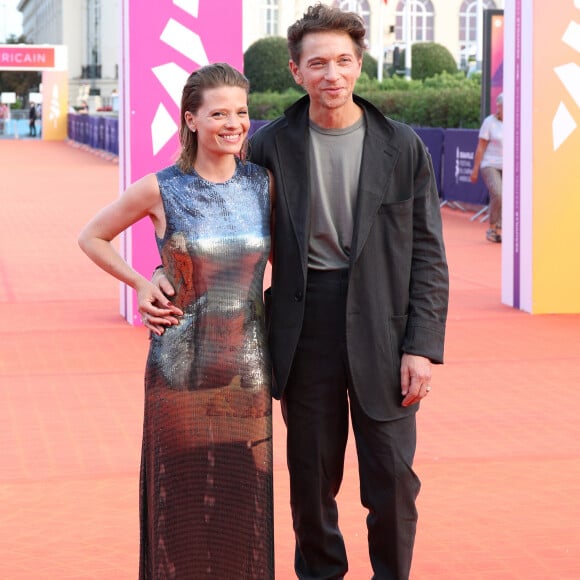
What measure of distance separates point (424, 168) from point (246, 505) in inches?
43.9

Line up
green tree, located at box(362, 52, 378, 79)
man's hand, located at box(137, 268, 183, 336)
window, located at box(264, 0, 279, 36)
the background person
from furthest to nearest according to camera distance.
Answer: window, located at box(264, 0, 279, 36)
the background person
green tree, located at box(362, 52, 378, 79)
man's hand, located at box(137, 268, 183, 336)

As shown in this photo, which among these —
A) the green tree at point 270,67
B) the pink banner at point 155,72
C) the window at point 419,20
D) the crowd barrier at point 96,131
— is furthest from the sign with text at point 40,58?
the pink banner at point 155,72

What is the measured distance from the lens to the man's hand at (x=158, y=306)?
3795 mm

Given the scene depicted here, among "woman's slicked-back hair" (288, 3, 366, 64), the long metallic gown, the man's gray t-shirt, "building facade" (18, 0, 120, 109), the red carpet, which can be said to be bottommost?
the red carpet

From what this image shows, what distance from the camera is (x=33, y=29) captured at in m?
144

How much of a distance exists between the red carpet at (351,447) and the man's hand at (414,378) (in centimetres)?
116

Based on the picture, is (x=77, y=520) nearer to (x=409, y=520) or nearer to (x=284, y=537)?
(x=284, y=537)

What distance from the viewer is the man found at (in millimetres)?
3934

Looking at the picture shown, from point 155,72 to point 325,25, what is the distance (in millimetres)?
6938

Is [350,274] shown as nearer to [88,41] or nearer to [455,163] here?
[455,163]

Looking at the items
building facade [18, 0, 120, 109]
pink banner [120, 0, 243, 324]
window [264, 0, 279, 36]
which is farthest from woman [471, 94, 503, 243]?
window [264, 0, 279, 36]

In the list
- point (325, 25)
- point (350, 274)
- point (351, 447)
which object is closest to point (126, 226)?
point (350, 274)

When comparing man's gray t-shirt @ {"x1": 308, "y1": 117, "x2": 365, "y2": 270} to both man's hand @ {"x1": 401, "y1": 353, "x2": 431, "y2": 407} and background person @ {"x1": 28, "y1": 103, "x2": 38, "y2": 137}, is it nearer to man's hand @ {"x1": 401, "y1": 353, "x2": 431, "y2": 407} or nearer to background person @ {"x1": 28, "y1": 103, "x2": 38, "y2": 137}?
man's hand @ {"x1": 401, "y1": 353, "x2": 431, "y2": 407}

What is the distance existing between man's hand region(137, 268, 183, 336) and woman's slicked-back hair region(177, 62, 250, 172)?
13.5 inches
